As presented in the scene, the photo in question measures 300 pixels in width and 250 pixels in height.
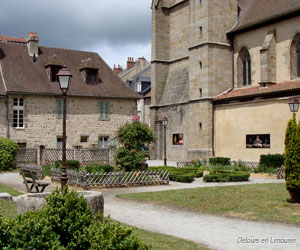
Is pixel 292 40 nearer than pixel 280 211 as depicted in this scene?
No

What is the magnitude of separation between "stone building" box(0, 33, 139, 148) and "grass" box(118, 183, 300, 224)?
685 inches

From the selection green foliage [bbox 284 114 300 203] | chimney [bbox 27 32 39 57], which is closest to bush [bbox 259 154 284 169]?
green foliage [bbox 284 114 300 203]

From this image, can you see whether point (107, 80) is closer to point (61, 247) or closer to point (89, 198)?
point (89, 198)

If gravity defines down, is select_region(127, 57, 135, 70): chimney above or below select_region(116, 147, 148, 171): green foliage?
above

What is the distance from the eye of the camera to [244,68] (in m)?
31.3

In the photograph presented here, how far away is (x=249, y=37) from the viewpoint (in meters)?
30.5

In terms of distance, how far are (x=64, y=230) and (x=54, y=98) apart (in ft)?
85.9

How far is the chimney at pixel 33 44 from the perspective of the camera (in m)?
31.8

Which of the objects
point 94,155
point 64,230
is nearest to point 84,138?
point 94,155

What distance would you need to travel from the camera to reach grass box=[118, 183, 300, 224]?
9945mm

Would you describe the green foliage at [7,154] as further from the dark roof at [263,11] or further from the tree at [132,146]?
the dark roof at [263,11]

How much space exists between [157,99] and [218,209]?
27.2 meters

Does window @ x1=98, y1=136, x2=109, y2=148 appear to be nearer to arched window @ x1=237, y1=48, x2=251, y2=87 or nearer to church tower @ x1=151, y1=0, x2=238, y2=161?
church tower @ x1=151, y1=0, x2=238, y2=161

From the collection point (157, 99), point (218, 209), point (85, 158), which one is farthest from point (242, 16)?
point (218, 209)
